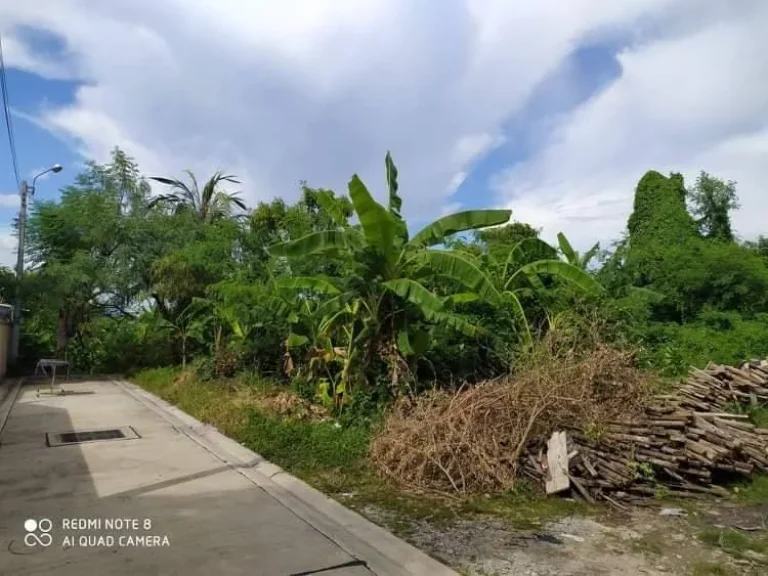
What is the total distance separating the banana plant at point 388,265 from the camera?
362 inches

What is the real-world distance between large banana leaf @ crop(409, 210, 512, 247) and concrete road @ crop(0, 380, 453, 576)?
4320 mm

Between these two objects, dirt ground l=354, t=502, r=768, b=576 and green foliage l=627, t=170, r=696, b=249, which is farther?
green foliage l=627, t=170, r=696, b=249

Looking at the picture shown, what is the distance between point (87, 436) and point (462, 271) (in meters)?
6.40

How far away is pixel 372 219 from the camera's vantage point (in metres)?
9.11

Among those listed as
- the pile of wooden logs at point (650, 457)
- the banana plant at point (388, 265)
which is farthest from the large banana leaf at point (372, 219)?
the pile of wooden logs at point (650, 457)

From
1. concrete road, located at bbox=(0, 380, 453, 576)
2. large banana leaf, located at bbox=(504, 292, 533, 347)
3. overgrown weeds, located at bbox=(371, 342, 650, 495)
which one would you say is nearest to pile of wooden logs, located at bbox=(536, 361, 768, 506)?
overgrown weeds, located at bbox=(371, 342, 650, 495)

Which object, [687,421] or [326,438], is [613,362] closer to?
[687,421]

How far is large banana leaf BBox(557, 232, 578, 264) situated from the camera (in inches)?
563

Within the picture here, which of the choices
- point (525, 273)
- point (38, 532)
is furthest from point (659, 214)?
point (38, 532)

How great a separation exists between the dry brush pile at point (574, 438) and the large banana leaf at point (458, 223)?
2.62 m

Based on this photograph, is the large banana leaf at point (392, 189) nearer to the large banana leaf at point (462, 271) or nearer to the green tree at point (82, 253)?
the large banana leaf at point (462, 271)

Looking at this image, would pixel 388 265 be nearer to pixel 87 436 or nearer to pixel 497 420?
pixel 497 420

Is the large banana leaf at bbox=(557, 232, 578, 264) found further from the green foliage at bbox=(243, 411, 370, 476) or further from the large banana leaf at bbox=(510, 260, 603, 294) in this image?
the green foliage at bbox=(243, 411, 370, 476)

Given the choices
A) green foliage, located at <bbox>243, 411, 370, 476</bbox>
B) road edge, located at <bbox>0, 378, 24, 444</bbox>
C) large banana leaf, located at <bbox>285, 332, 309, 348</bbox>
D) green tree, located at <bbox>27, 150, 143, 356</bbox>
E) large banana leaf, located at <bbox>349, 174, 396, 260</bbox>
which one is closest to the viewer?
green foliage, located at <bbox>243, 411, 370, 476</bbox>
